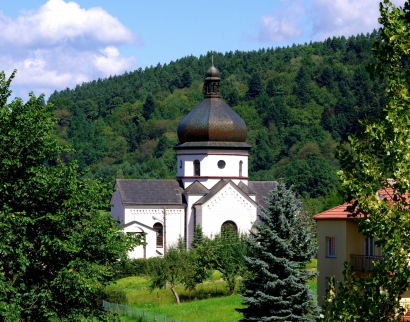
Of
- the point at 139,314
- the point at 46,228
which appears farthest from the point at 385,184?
the point at 139,314

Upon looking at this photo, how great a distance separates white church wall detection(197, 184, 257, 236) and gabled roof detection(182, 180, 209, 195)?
797 mm

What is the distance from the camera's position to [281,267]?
2491 cm

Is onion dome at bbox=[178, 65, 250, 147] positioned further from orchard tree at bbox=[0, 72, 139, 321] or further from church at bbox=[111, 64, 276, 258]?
orchard tree at bbox=[0, 72, 139, 321]

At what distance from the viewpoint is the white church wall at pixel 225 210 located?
55.6m

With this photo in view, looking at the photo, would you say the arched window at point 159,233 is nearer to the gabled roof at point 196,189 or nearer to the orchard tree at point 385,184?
the gabled roof at point 196,189

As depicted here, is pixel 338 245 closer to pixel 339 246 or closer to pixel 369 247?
pixel 339 246

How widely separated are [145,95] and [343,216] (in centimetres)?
13254

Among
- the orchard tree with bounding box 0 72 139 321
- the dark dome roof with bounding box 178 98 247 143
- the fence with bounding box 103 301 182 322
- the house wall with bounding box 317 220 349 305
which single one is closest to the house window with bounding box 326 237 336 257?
the house wall with bounding box 317 220 349 305

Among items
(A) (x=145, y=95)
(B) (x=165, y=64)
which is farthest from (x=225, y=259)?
(B) (x=165, y=64)

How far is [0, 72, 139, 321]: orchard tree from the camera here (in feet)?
67.9

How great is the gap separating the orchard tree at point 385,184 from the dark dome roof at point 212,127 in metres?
42.3

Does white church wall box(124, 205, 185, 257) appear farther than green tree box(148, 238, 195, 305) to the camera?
Yes

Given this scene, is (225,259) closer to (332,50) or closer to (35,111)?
(35,111)

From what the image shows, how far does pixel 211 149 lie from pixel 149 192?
4166 mm
